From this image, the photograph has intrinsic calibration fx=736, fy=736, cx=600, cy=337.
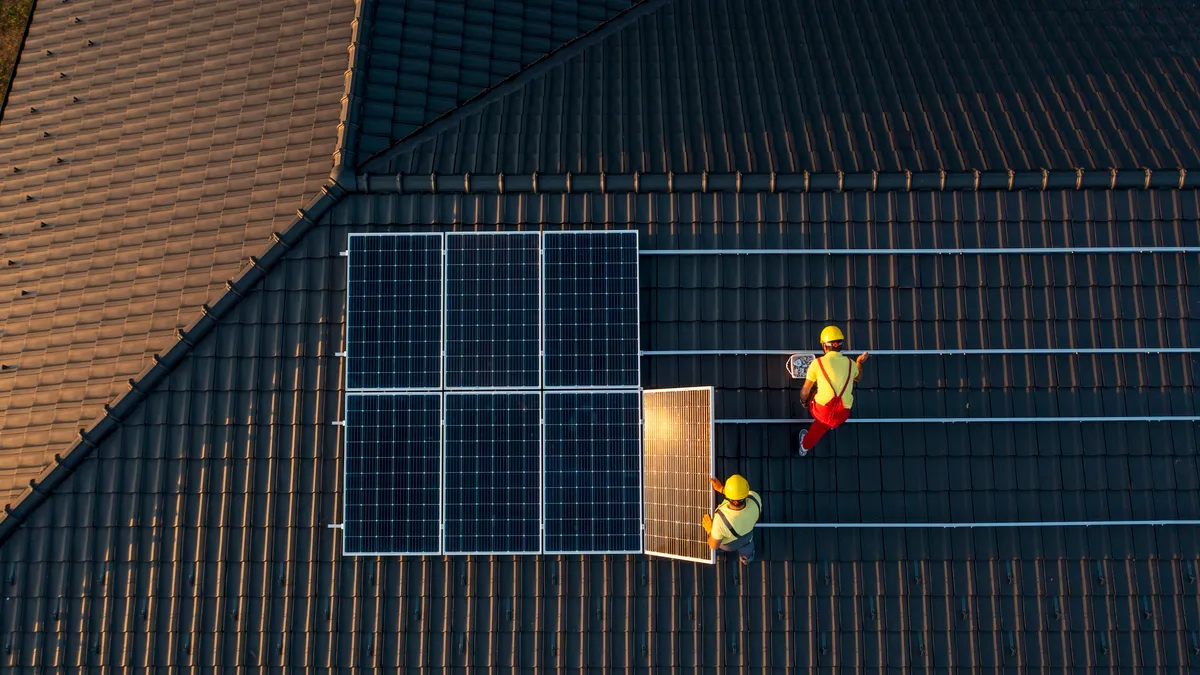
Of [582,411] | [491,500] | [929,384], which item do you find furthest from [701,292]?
[491,500]

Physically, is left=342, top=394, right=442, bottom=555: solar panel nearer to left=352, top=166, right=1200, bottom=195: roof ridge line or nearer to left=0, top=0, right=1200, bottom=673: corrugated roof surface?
left=0, top=0, right=1200, bottom=673: corrugated roof surface

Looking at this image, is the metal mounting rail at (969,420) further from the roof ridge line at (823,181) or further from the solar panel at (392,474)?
the solar panel at (392,474)

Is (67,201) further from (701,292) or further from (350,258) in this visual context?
(701,292)

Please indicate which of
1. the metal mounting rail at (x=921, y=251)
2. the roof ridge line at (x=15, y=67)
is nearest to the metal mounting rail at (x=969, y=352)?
the metal mounting rail at (x=921, y=251)

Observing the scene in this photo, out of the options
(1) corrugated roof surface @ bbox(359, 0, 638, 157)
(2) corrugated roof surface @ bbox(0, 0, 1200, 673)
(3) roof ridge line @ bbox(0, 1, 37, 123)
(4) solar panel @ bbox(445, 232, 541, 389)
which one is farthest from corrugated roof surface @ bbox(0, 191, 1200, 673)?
(3) roof ridge line @ bbox(0, 1, 37, 123)

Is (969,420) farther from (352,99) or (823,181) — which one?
(352,99)

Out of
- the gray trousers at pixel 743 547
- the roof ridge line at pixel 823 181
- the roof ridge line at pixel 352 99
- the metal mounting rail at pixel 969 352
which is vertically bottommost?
the gray trousers at pixel 743 547
